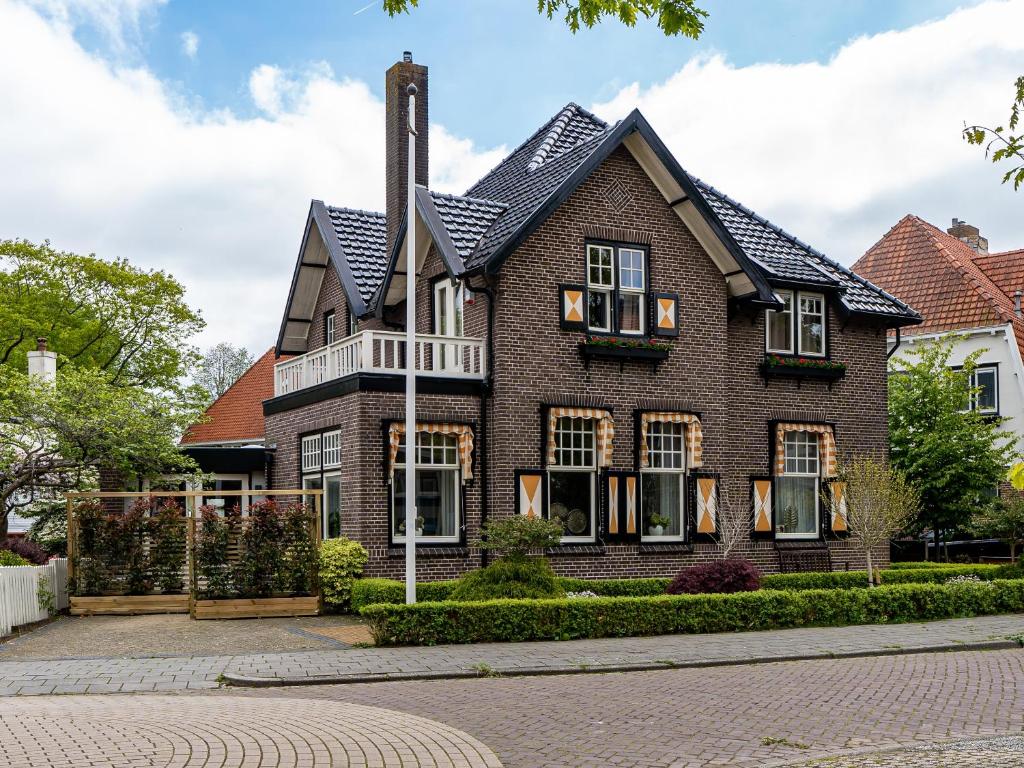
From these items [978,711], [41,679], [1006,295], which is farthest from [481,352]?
[1006,295]

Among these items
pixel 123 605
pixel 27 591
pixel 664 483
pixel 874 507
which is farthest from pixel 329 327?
pixel 874 507

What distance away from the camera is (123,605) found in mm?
20109

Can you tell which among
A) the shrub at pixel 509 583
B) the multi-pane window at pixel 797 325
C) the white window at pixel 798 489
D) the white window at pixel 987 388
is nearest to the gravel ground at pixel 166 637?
the shrub at pixel 509 583

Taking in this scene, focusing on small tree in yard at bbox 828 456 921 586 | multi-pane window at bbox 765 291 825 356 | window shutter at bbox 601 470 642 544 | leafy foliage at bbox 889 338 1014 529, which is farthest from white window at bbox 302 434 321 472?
leafy foliage at bbox 889 338 1014 529

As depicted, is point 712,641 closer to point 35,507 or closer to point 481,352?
point 481,352

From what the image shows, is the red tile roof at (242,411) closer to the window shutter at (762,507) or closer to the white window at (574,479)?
the white window at (574,479)

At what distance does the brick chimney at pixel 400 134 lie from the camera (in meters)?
25.8

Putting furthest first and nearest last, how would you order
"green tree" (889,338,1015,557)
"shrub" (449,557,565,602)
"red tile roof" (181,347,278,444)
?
"red tile roof" (181,347,278,444)
"green tree" (889,338,1015,557)
"shrub" (449,557,565,602)

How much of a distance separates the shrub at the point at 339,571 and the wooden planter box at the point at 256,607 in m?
0.29

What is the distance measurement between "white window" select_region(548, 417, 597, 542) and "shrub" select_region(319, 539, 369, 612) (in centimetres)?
398

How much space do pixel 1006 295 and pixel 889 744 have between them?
101ft

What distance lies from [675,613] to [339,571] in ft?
19.7

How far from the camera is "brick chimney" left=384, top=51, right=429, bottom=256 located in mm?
25812

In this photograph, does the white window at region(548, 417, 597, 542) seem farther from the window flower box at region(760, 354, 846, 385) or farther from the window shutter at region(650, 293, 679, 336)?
the window flower box at region(760, 354, 846, 385)
